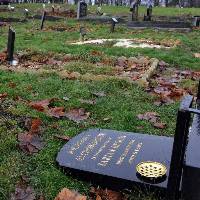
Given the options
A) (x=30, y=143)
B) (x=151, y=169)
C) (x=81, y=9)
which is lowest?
(x=30, y=143)

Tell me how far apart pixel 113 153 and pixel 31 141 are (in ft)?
3.43

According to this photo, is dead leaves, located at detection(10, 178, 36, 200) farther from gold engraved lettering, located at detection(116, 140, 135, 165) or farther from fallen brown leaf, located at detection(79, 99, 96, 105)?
fallen brown leaf, located at detection(79, 99, 96, 105)

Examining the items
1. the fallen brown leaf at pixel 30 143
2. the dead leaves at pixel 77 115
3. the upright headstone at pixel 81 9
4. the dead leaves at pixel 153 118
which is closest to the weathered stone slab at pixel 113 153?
the fallen brown leaf at pixel 30 143

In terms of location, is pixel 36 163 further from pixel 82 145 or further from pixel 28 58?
pixel 28 58

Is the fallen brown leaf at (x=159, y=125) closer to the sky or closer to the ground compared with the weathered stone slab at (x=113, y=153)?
closer to the ground

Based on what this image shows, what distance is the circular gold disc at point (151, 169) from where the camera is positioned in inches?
166

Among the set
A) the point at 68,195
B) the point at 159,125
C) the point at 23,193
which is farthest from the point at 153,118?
the point at 23,193

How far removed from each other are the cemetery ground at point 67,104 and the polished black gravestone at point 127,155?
0.14m

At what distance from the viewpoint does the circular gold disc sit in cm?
421

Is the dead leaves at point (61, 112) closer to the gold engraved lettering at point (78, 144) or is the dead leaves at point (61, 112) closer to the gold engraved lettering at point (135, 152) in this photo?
the gold engraved lettering at point (78, 144)

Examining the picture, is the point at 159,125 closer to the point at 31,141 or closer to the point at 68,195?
the point at 31,141

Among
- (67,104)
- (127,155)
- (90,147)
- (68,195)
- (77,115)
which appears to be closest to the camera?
(68,195)

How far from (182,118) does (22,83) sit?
517cm

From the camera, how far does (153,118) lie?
644cm
